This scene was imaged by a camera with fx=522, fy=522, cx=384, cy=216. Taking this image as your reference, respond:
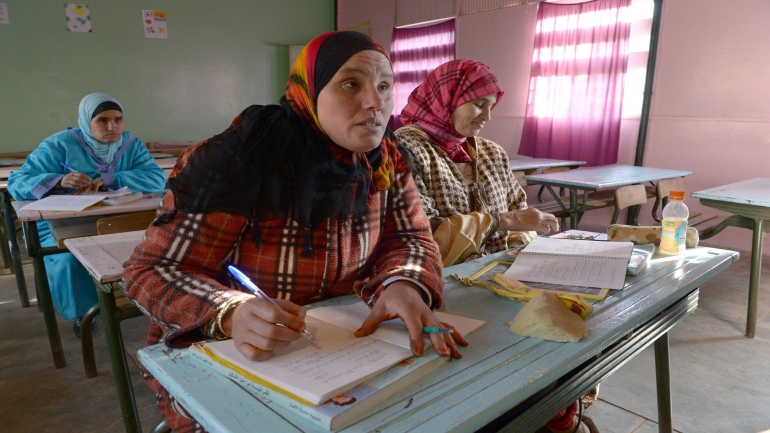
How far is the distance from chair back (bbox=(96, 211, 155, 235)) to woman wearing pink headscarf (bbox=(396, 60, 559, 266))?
106 centimetres

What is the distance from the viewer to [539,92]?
543 cm

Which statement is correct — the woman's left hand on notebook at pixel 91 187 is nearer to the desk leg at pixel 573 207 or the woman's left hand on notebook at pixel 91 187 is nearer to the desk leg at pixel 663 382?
the desk leg at pixel 663 382

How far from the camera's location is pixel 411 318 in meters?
0.82

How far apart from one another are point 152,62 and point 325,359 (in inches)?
256

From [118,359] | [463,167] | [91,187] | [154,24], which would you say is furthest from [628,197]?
[154,24]

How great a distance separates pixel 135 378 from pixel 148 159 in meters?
1.47

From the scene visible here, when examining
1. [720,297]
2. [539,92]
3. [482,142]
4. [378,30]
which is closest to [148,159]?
[482,142]

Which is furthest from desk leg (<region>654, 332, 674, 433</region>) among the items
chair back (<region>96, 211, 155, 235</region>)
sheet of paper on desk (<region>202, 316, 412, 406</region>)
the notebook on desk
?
chair back (<region>96, 211, 155, 235</region>)

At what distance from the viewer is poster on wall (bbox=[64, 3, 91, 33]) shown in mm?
5719

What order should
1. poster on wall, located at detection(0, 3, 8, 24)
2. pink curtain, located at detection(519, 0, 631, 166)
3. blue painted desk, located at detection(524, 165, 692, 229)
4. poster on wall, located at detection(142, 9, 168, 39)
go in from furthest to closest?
poster on wall, located at detection(142, 9, 168, 39)
poster on wall, located at detection(0, 3, 8, 24)
pink curtain, located at detection(519, 0, 631, 166)
blue painted desk, located at detection(524, 165, 692, 229)

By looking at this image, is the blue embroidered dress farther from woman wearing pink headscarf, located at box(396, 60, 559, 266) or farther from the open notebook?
the open notebook

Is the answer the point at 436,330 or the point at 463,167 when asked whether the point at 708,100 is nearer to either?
the point at 463,167

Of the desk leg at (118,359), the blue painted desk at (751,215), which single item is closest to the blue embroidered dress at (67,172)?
the desk leg at (118,359)

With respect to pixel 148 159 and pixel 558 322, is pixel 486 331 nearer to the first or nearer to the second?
pixel 558 322
